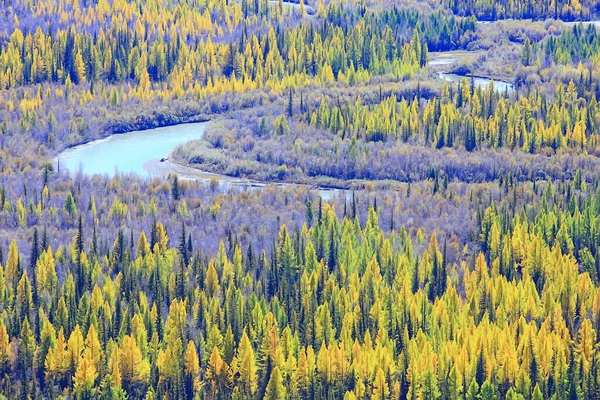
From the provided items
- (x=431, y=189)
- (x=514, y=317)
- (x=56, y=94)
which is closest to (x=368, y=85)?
(x=56, y=94)

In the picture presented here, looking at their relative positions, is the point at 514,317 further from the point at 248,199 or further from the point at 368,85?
the point at 368,85

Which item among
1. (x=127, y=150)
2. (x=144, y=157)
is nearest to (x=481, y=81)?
(x=127, y=150)

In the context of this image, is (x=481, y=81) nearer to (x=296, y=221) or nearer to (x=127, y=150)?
(x=127, y=150)

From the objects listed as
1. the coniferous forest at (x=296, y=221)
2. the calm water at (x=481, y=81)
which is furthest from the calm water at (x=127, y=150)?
the calm water at (x=481, y=81)

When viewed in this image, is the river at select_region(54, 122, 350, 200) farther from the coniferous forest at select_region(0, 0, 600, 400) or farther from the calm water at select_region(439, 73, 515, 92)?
the calm water at select_region(439, 73, 515, 92)

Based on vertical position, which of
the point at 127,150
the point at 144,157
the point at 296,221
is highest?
the point at 296,221

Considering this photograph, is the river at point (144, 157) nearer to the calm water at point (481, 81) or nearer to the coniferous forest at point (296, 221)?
the coniferous forest at point (296, 221)
